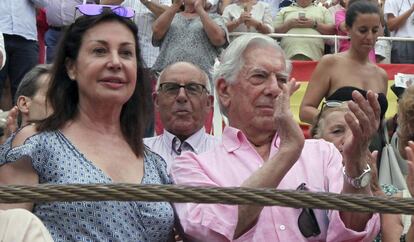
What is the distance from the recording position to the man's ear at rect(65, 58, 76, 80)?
4.15 metres

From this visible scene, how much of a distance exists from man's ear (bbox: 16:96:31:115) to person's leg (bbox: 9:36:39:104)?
8.09 ft

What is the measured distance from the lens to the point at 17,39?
26.5ft

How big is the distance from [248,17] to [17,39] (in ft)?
6.53

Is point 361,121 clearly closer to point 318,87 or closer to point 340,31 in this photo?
point 318,87

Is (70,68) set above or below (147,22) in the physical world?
above

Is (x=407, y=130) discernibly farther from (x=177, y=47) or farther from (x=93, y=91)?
(x=177, y=47)

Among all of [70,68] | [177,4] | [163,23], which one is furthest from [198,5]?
[70,68]

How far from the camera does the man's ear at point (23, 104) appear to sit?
5480mm

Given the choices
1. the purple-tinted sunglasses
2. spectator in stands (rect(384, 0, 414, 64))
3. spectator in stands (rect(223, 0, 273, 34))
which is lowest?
spectator in stands (rect(384, 0, 414, 64))

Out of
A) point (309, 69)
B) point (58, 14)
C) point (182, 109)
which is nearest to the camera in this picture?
point (182, 109)

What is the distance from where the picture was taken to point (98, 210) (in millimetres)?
3729

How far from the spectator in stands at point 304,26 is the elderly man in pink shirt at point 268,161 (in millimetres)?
5083

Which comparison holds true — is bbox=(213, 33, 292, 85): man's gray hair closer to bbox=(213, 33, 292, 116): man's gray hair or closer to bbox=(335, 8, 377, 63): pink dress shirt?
bbox=(213, 33, 292, 116): man's gray hair

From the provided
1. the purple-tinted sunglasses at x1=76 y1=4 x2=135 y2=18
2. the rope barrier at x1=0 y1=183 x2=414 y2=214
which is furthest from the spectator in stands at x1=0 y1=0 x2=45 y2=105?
the rope barrier at x1=0 y1=183 x2=414 y2=214
